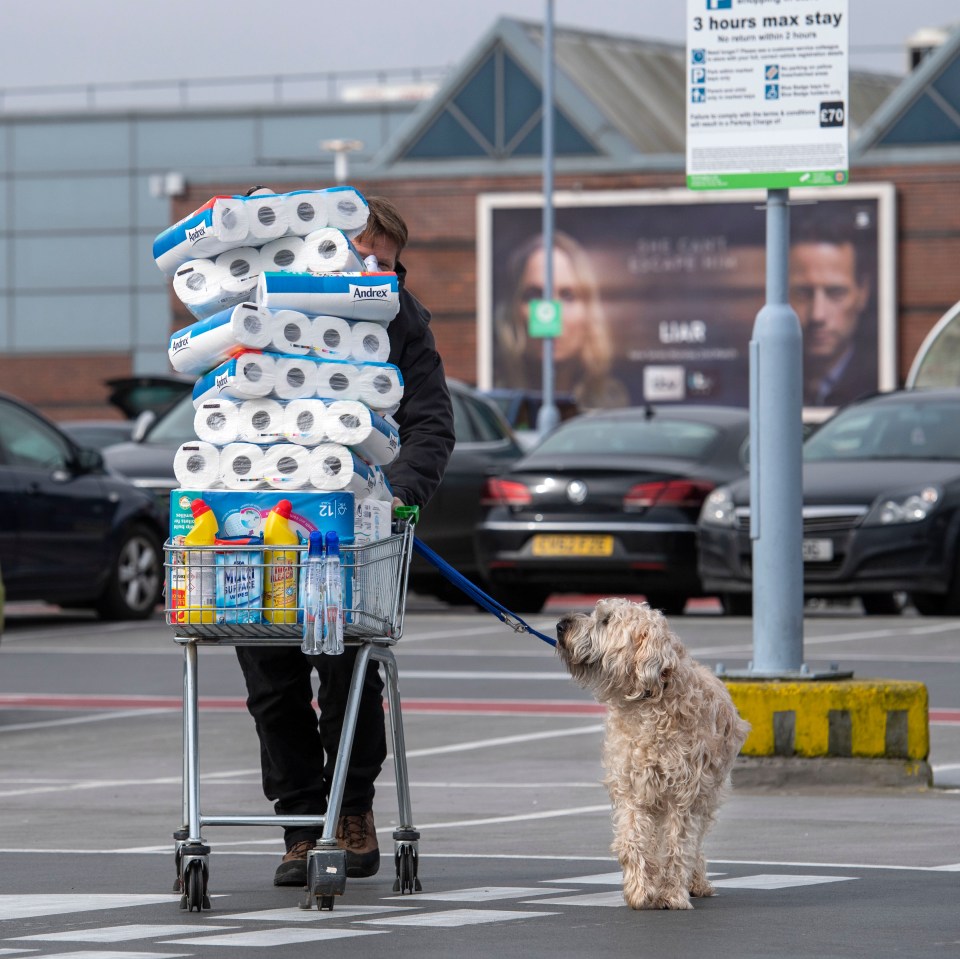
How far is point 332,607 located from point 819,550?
10915mm

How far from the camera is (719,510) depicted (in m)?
17.4

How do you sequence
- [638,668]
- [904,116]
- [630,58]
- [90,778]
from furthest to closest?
[630,58] → [904,116] → [90,778] → [638,668]

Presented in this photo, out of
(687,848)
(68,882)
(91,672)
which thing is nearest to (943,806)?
(687,848)

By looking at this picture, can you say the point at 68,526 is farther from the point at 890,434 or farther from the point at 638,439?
the point at 890,434

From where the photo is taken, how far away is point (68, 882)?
23.9ft

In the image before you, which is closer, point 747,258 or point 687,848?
point 687,848

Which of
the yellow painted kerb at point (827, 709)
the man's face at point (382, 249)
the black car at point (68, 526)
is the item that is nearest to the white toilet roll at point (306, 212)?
the man's face at point (382, 249)

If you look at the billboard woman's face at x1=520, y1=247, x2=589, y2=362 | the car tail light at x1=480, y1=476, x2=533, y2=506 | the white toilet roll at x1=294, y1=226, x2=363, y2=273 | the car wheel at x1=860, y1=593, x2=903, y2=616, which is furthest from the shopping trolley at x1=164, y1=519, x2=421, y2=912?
the billboard woman's face at x1=520, y1=247, x2=589, y2=362

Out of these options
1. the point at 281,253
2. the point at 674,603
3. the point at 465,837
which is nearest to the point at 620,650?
the point at 281,253

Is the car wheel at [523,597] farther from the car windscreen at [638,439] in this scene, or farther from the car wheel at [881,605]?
the car wheel at [881,605]

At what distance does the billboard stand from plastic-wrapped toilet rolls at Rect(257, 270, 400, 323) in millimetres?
34049

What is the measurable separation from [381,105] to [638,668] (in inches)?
2048

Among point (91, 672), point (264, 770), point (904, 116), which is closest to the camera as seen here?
point (264, 770)

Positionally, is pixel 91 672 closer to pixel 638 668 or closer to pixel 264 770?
pixel 264 770
